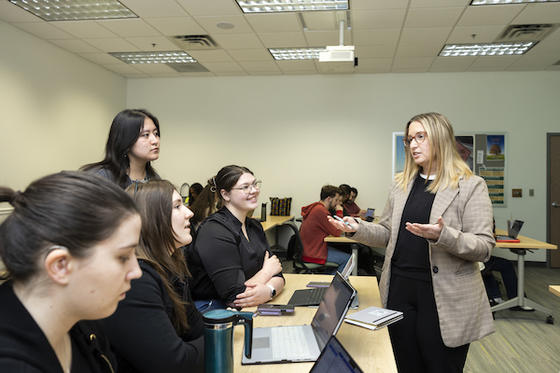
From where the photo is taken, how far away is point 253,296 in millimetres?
1896

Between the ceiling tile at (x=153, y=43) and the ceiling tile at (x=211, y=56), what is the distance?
334 millimetres

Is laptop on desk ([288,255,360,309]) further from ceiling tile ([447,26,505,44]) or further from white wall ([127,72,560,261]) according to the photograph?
white wall ([127,72,560,261])

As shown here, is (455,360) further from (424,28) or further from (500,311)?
(424,28)

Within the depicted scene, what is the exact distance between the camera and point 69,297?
74 centimetres

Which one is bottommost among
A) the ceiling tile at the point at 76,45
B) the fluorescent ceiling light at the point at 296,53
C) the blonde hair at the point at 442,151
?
the blonde hair at the point at 442,151

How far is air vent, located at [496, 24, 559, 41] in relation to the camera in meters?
4.62

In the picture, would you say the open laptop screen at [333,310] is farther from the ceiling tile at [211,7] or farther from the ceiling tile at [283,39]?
the ceiling tile at [283,39]

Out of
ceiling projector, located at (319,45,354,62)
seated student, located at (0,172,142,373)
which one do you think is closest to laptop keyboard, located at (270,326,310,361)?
seated student, located at (0,172,142,373)

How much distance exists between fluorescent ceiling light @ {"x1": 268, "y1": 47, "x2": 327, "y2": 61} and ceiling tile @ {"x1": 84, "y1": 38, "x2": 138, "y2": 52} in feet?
6.06

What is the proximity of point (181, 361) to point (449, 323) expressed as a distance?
1146mm

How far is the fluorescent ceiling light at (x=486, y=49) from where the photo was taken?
529 centimetres

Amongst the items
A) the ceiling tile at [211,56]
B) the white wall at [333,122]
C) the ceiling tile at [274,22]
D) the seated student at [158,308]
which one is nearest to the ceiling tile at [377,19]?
the ceiling tile at [274,22]

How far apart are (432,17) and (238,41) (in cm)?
227

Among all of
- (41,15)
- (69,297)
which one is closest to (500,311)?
(69,297)
